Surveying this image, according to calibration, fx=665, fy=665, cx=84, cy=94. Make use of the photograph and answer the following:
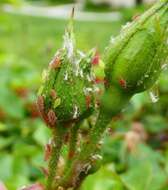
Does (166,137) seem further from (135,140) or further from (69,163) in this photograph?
(69,163)

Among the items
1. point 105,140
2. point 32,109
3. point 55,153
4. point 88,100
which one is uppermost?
point 88,100

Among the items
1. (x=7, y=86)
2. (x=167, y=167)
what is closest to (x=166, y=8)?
(x=167, y=167)

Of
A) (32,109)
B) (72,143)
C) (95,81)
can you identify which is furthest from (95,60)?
(32,109)

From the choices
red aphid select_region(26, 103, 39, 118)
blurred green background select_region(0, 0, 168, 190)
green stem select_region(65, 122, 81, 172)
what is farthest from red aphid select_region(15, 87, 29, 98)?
green stem select_region(65, 122, 81, 172)

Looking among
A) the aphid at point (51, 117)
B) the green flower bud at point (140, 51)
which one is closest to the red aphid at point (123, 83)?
the green flower bud at point (140, 51)

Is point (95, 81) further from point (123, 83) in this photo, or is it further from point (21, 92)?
point (21, 92)

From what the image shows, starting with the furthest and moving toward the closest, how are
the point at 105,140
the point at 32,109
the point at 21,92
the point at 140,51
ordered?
the point at 21,92
the point at 32,109
the point at 105,140
the point at 140,51

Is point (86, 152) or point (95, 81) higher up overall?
point (95, 81)
